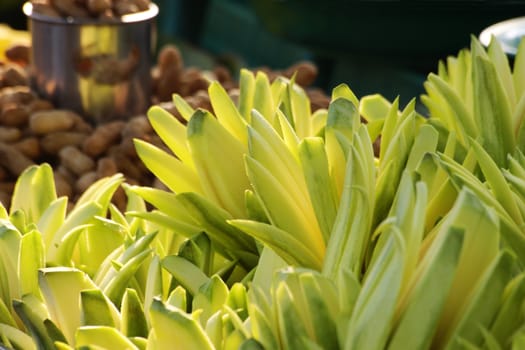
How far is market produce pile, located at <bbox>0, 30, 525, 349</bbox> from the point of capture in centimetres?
38

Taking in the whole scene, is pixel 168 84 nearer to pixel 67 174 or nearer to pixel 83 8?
pixel 83 8

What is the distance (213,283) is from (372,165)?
0.11 meters

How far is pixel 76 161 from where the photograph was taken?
98cm

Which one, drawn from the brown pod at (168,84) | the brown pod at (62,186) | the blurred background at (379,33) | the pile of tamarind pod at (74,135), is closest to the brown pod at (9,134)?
the pile of tamarind pod at (74,135)

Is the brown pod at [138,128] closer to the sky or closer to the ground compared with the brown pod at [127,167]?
closer to the sky

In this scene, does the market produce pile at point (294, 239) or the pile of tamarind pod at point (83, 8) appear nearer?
the market produce pile at point (294, 239)

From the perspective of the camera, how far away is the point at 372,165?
1.51 feet

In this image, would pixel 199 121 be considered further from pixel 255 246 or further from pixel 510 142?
pixel 510 142

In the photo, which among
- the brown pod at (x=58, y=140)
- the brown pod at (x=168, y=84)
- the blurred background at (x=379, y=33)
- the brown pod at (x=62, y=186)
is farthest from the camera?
the blurred background at (x=379, y=33)

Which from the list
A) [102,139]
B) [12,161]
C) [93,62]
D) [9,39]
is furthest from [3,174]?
[9,39]

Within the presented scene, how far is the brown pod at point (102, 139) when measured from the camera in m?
1.01

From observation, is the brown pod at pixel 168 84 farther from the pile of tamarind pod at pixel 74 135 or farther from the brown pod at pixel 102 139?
the brown pod at pixel 102 139

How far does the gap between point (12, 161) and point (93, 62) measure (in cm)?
23

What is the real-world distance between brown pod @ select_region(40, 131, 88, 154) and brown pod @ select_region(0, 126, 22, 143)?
1.2 inches
